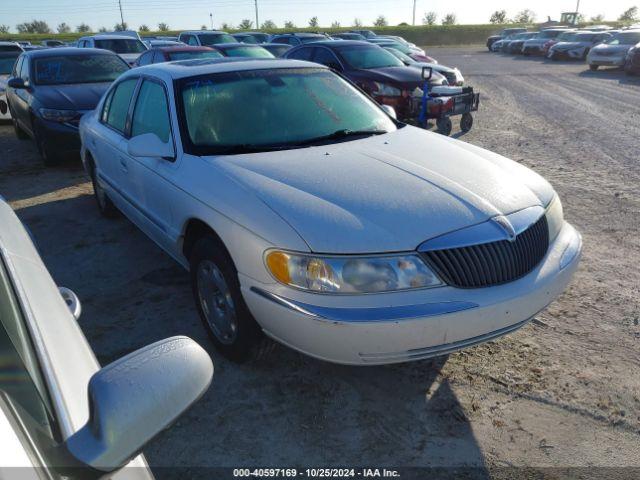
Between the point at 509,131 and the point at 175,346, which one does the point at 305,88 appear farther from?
the point at 509,131

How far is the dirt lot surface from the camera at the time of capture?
238cm

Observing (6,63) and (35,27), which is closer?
(6,63)

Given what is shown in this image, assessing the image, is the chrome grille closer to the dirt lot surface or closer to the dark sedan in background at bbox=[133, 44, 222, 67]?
the dirt lot surface

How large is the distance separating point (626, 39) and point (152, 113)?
2216cm

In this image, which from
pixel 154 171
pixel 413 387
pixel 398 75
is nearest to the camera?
pixel 413 387

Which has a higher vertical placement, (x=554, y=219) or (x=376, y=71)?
(x=376, y=71)

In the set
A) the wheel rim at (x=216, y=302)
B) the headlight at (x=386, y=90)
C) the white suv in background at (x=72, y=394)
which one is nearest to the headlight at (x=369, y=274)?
the wheel rim at (x=216, y=302)

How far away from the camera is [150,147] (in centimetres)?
324

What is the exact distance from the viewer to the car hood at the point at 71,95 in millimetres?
7246

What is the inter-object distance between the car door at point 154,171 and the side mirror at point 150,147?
39 millimetres

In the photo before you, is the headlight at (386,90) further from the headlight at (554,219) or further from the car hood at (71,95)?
the headlight at (554,219)

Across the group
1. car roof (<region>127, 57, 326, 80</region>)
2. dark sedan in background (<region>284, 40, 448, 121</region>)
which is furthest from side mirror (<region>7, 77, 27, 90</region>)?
dark sedan in background (<region>284, 40, 448, 121</region>)

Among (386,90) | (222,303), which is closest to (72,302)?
(222,303)

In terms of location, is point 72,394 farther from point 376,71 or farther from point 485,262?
point 376,71
